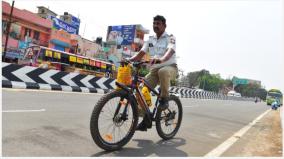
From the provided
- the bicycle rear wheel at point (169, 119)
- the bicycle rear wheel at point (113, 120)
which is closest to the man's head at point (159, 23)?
the bicycle rear wheel at point (169, 119)

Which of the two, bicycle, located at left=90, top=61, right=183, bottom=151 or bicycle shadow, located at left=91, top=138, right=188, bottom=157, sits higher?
bicycle, located at left=90, top=61, right=183, bottom=151

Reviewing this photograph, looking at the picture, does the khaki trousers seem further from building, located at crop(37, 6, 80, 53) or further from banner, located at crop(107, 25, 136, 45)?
banner, located at crop(107, 25, 136, 45)

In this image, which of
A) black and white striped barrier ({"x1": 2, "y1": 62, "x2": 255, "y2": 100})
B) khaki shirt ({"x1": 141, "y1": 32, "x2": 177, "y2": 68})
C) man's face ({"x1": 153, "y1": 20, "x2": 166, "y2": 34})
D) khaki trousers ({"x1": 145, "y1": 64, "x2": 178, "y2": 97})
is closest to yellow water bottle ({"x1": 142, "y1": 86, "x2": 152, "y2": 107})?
khaki trousers ({"x1": 145, "y1": 64, "x2": 178, "y2": 97})

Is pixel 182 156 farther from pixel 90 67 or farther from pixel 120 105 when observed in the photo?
pixel 90 67

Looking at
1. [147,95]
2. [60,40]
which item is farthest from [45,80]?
[60,40]

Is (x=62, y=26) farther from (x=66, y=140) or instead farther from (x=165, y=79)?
(x=66, y=140)

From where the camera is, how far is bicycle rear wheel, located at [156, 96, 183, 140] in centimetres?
539

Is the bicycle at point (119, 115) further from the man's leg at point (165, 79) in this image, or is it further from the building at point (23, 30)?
the building at point (23, 30)

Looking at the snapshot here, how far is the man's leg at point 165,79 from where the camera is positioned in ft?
17.0

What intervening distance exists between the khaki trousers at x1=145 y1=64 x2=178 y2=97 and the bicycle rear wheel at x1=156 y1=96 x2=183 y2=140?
39 centimetres

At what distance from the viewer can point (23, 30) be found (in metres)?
40.2

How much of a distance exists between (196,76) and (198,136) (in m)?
123

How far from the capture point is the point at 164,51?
17.3 ft

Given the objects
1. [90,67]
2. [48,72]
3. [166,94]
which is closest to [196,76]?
[90,67]
